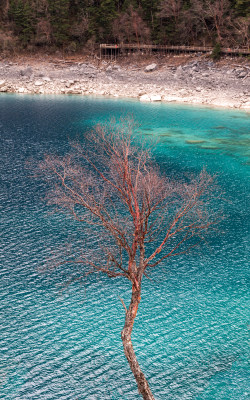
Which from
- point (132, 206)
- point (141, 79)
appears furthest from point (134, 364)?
point (141, 79)

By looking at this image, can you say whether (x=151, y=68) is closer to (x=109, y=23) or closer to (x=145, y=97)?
(x=145, y=97)

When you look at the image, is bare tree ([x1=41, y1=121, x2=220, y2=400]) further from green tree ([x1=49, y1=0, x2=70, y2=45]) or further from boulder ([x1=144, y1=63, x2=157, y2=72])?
green tree ([x1=49, y1=0, x2=70, y2=45])

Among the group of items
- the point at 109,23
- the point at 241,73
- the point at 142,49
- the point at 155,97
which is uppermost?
the point at 109,23

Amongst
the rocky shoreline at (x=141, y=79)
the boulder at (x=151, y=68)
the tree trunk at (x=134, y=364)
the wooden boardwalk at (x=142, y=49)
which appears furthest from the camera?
the wooden boardwalk at (x=142, y=49)

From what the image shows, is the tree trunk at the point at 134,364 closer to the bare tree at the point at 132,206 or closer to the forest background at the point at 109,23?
the bare tree at the point at 132,206

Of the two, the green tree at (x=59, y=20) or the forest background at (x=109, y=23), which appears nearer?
the forest background at (x=109, y=23)

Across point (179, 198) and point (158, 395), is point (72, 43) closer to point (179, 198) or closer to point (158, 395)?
point (179, 198)

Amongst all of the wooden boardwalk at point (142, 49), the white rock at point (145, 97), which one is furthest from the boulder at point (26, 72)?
the white rock at point (145, 97)

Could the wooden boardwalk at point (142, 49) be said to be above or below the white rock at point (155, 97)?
above

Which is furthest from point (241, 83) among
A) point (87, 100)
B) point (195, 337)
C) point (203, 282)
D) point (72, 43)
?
point (195, 337)
